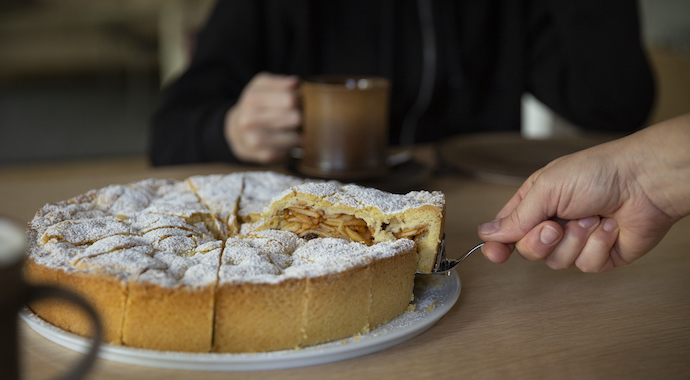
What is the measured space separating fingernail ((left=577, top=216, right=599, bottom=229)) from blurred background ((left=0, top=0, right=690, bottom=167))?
3.98 m

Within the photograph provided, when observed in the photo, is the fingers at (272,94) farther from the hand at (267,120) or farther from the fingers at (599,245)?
the fingers at (599,245)

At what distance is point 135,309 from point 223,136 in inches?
46.9

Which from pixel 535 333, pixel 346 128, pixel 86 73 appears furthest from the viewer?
pixel 86 73

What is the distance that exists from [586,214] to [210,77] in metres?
1.57

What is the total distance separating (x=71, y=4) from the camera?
20.3 feet

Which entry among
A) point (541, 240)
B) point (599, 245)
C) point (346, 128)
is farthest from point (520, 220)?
point (346, 128)

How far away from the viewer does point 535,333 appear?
833 millimetres

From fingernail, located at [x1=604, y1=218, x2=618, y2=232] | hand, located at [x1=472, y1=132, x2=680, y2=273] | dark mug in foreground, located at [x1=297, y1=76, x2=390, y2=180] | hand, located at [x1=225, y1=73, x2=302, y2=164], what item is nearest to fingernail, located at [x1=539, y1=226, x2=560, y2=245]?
hand, located at [x1=472, y1=132, x2=680, y2=273]

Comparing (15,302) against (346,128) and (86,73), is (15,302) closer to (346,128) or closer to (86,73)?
(346,128)

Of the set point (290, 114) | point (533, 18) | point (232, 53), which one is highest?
point (533, 18)

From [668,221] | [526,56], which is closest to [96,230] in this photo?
[668,221]

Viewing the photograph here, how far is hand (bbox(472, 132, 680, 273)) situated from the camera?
0.87 m

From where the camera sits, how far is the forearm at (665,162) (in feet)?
2.69

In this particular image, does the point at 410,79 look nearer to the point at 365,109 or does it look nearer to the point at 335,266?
the point at 365,109
